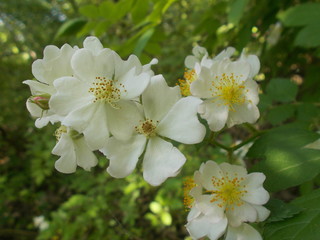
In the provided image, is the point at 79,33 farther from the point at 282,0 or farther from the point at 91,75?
the point at 282,0

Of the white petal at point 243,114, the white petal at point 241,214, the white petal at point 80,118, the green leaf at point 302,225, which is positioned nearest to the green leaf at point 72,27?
the white petal at point 80,118

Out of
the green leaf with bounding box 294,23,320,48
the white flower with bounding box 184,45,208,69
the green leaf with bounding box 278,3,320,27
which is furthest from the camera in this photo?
the green leaf with bounding box 278,3,320,27

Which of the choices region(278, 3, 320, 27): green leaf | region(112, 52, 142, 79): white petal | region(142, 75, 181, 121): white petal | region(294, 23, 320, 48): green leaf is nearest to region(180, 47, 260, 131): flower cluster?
region(142, 75, 181, 121): white petal

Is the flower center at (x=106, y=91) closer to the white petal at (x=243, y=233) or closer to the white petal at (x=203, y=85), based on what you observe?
the white petal at (x=203, y=85)

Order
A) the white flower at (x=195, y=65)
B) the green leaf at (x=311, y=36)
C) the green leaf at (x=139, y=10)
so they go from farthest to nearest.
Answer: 1. the green leaf at (x=139, y=10)
2. the green leaf at (x=311, y=36)
3. the white flower at (x=195, y=65)

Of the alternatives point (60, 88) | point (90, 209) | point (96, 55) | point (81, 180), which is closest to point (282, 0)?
point (96, 55)

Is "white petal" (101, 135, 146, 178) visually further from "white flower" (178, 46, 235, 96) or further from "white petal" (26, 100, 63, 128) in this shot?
"white flower" (178, 46, 235, 96)
